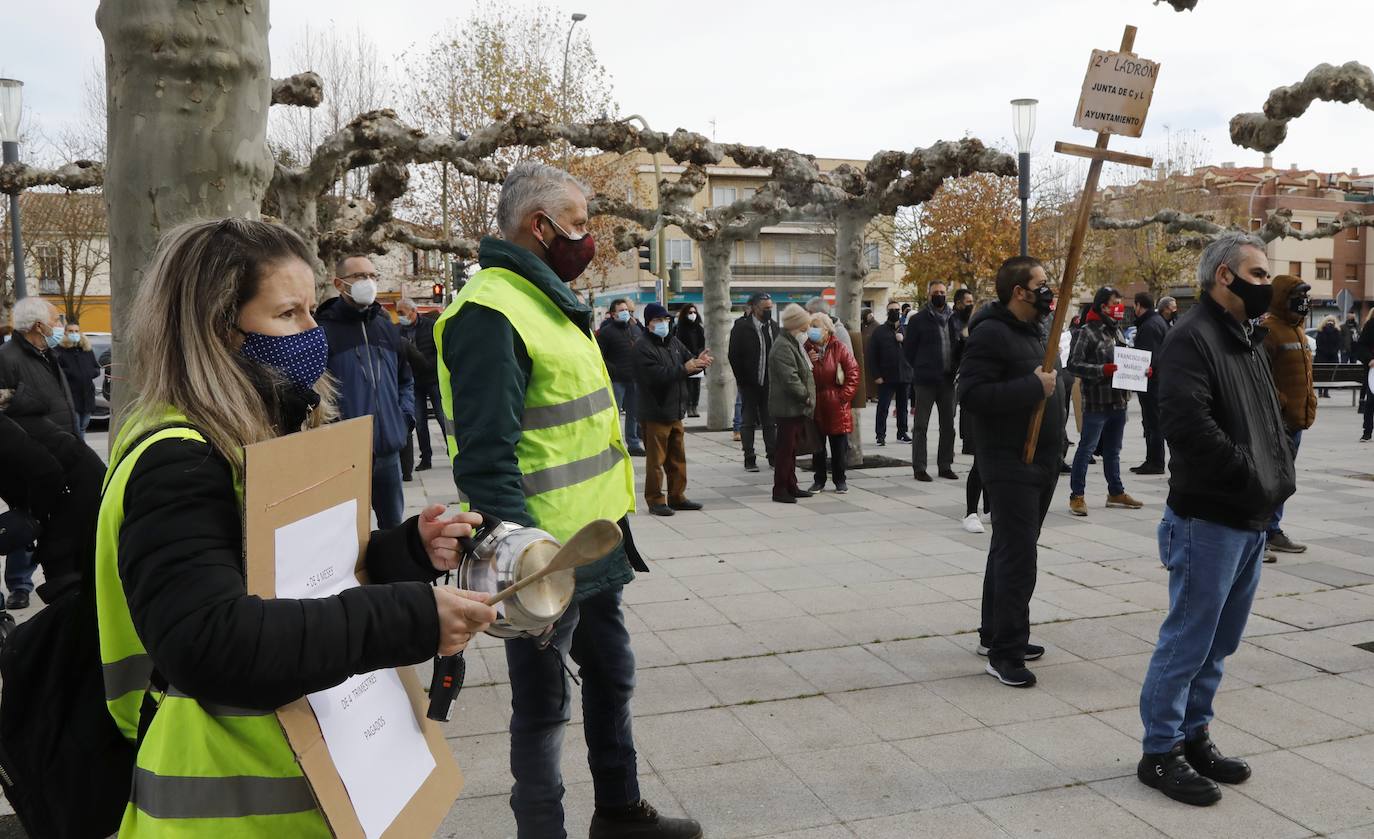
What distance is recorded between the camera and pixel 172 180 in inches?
135

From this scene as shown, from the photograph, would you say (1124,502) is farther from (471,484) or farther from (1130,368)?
(471,484)

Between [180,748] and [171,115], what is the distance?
8.30 ft

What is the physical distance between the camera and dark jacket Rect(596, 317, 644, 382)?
36.1ft

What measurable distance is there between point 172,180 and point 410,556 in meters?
2.18

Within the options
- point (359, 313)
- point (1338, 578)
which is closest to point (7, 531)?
point (359, 313)

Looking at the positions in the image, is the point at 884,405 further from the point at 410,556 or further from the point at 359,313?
the point at 410,556

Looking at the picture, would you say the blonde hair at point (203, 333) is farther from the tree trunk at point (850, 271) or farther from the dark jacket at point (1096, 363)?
the tree trunk at point (850, 271)

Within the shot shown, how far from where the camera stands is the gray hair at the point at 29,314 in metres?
7.91

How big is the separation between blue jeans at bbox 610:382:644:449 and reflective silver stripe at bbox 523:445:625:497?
8.54m

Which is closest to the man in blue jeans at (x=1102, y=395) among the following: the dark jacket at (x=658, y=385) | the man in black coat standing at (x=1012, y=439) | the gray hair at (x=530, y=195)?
the dark jacket at (x=658, y=385)

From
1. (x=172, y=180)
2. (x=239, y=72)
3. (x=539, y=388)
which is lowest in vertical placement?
(x=539, y=388)

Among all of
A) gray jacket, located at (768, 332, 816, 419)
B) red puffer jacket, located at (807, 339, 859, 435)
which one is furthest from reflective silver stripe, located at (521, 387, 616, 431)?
red puffer jacket, located at (807, 339, 859, 435)

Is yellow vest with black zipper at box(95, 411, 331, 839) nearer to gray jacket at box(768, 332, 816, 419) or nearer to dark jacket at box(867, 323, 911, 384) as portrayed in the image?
gray jacket at box(768, 332, 816, 419)

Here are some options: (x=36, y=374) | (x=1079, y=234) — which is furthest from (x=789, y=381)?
(x=36, y=374)
